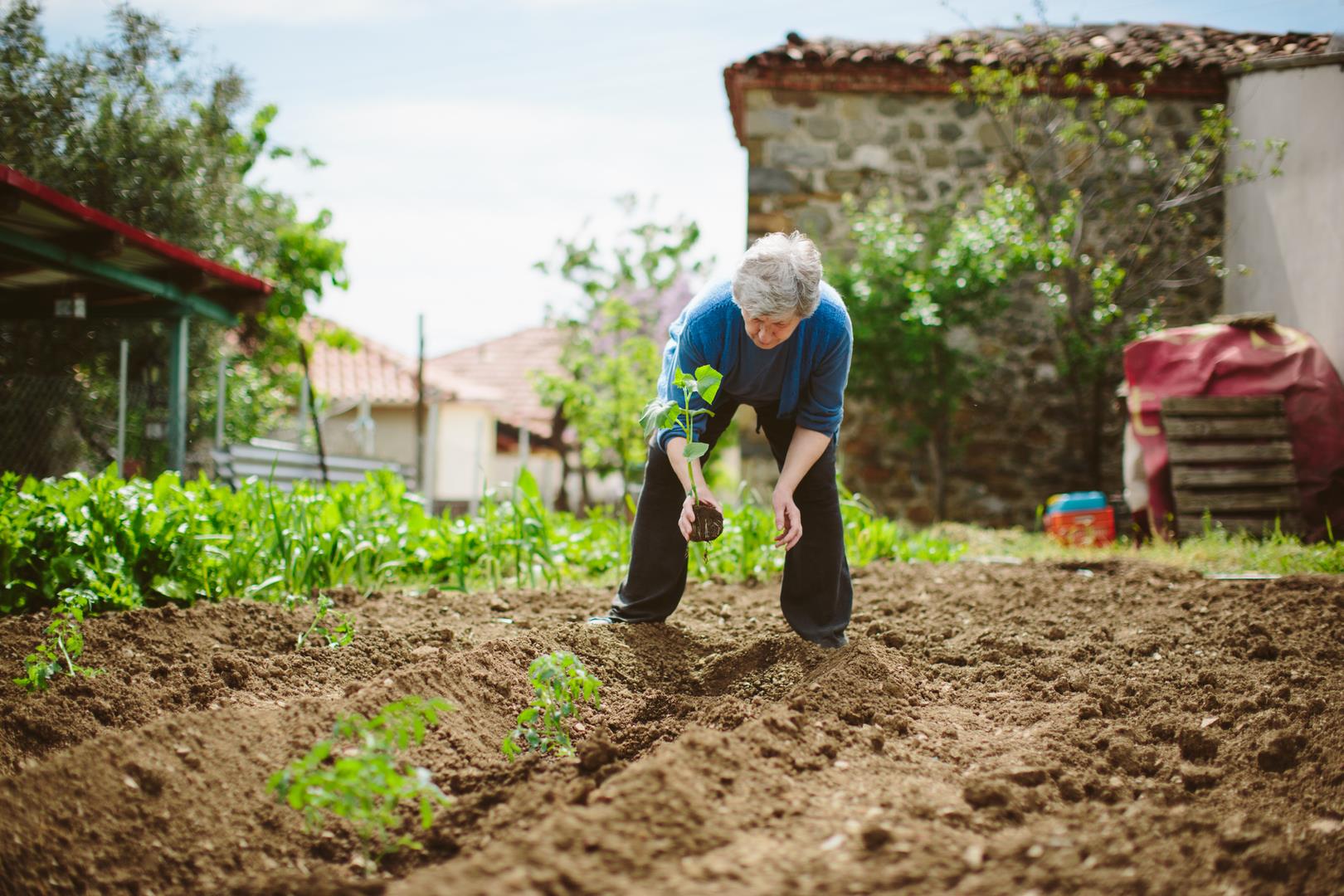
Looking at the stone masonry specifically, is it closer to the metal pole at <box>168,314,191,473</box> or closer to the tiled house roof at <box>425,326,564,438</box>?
the metal pole at <box>168,314,191,473</box>

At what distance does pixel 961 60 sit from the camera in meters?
8.52

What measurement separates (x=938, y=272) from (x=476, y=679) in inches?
248

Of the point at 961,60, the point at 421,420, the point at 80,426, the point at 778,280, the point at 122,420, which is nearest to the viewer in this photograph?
the point at 778,280

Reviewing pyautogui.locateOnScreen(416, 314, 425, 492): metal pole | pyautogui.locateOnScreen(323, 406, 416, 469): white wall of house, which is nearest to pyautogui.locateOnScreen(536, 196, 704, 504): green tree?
pyautogui.locateOnScreen(416, 314, 425, 492): metal pole

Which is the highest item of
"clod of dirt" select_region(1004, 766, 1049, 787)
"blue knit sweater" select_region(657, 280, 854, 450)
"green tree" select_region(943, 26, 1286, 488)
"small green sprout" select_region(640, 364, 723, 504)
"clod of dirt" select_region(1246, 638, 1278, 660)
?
"green tree" select_region(943, 26, 1286, 488)

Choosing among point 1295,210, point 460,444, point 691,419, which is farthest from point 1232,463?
point 460,444

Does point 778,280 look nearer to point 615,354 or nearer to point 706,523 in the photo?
point 706,523

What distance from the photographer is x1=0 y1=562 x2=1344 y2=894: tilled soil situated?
1.50m

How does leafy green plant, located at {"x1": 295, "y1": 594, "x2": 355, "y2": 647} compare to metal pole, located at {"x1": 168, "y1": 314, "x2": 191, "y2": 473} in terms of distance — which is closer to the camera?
leafy green plant, located at {"x1": 295, "y1": 594, "x2": 355, "y2": 647}

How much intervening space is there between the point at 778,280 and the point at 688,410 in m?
0.50

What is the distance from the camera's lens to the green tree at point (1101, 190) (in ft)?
26.5

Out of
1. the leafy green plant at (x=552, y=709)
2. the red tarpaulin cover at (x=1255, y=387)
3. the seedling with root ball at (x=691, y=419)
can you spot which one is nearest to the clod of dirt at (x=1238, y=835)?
the leafy green plant at (x=552, y=709)

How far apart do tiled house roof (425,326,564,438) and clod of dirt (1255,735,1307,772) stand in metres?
19.4

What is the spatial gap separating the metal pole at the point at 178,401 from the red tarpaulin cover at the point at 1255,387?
637cm
